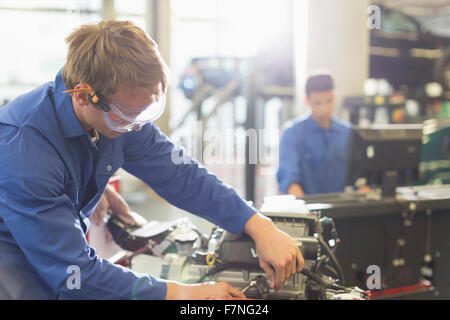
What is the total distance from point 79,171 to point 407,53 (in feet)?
21.4

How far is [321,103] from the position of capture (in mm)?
3072

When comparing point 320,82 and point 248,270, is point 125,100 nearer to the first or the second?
point 248,270

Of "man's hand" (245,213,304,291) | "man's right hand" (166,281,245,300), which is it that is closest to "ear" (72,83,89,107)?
"man's right hand" (166,281,245,300)

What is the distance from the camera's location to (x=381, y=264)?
96.4 inches

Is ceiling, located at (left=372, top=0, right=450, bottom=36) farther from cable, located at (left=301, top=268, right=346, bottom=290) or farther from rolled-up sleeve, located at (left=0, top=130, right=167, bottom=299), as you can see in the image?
rolled-up sleeve, located at (left=0, top=130, right=167, bottom=299)

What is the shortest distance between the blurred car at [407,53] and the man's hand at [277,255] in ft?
18.4

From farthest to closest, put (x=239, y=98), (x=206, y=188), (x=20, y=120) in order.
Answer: (x=239, y=98) < (x=206, y=188) < (x=20, y=120)

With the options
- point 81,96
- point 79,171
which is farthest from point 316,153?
point 81,96

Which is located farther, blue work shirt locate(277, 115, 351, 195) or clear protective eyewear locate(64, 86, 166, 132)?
blue work shirt locate(277, 115, 351, 195)

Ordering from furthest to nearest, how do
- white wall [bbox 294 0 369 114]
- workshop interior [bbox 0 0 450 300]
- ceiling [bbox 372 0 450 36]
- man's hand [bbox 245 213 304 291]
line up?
ceiling [bbox 372 0 450 36]
white wall [bbox 294 0 369 114]
workshop interior [bbox 0 0 450 300]
man's hand [bbox 245 213 304 291]

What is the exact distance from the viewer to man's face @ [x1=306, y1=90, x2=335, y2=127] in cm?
304
